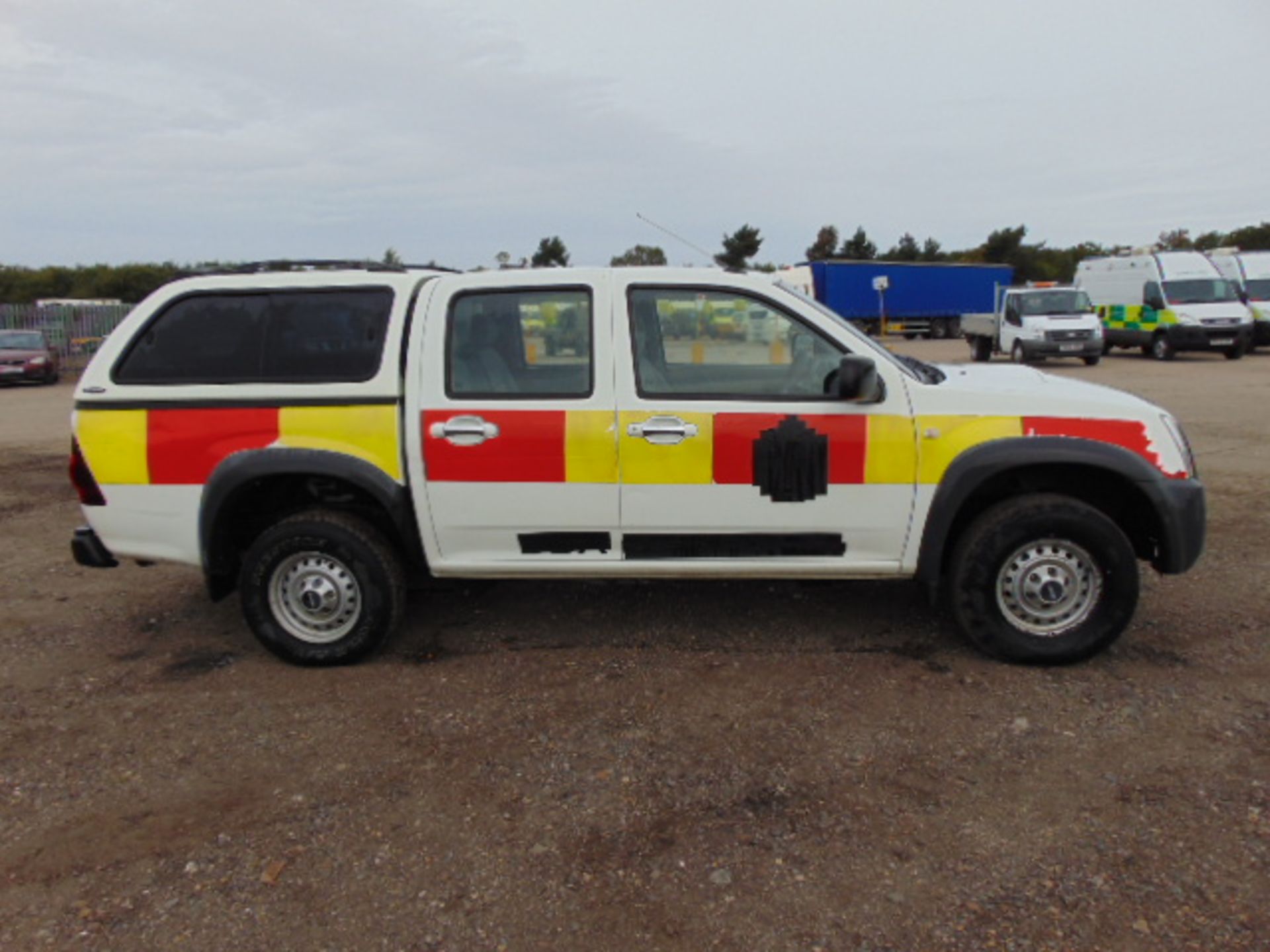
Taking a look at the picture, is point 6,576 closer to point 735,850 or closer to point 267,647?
point 267,647

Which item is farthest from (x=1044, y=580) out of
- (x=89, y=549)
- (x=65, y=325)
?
(x=65, y=325)

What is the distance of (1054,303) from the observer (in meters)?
20.6

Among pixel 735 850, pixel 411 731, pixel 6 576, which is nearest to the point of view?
pixel 735 850

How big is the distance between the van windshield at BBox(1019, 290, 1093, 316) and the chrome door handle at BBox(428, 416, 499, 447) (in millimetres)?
19419

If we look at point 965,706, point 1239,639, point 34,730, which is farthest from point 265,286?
point 1239,639

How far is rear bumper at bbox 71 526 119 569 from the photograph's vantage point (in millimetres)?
4281

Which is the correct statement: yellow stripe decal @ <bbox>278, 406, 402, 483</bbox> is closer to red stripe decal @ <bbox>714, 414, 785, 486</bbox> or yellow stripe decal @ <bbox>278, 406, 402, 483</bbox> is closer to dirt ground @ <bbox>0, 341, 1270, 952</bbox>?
dirt ground @ <bbox>0, 341, 1270, 952</bbox>

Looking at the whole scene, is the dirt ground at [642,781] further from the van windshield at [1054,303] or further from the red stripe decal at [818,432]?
the van windshield at [1054,303]

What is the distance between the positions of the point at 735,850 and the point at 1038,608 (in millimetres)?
1951

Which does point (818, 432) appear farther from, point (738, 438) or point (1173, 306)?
point (1173, 306)

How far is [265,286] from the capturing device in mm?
4152

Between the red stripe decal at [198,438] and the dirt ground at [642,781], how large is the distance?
3.07 ft

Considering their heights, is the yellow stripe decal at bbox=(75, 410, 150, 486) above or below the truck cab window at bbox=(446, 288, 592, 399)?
below

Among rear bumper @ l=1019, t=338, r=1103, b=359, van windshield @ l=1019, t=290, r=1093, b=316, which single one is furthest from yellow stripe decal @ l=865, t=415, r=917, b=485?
van windshield @ l=1019, t=290, r=1093, b=316
